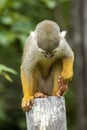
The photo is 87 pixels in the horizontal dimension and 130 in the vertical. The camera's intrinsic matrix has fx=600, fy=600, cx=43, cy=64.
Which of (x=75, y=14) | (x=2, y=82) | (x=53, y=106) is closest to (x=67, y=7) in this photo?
(x=75, y=14)

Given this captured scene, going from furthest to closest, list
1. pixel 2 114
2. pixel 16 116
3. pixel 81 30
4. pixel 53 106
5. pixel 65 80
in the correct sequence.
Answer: pixel 16 116
pixel 81 30
pixel 2 114
pixel 65 80
pixel 53 106

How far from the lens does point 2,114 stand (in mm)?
8086

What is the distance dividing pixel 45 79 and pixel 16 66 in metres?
4.10

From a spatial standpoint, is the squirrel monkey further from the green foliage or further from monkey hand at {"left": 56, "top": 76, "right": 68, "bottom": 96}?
the green foliage

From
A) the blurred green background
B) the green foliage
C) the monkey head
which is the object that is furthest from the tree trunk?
the monkey head

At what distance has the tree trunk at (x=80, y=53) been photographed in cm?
889

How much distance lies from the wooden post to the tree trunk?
4.44 meters

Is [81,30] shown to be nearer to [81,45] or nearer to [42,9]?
[81,45]

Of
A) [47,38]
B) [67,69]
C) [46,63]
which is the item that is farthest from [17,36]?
[47,38]

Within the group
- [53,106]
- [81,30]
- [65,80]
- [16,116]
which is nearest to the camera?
[53,106]

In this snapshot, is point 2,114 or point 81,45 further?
point 81,45

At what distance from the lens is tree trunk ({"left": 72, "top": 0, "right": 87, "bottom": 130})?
889 centimetres

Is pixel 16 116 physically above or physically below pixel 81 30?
below

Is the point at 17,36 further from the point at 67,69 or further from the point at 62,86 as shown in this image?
the point at 62,86
